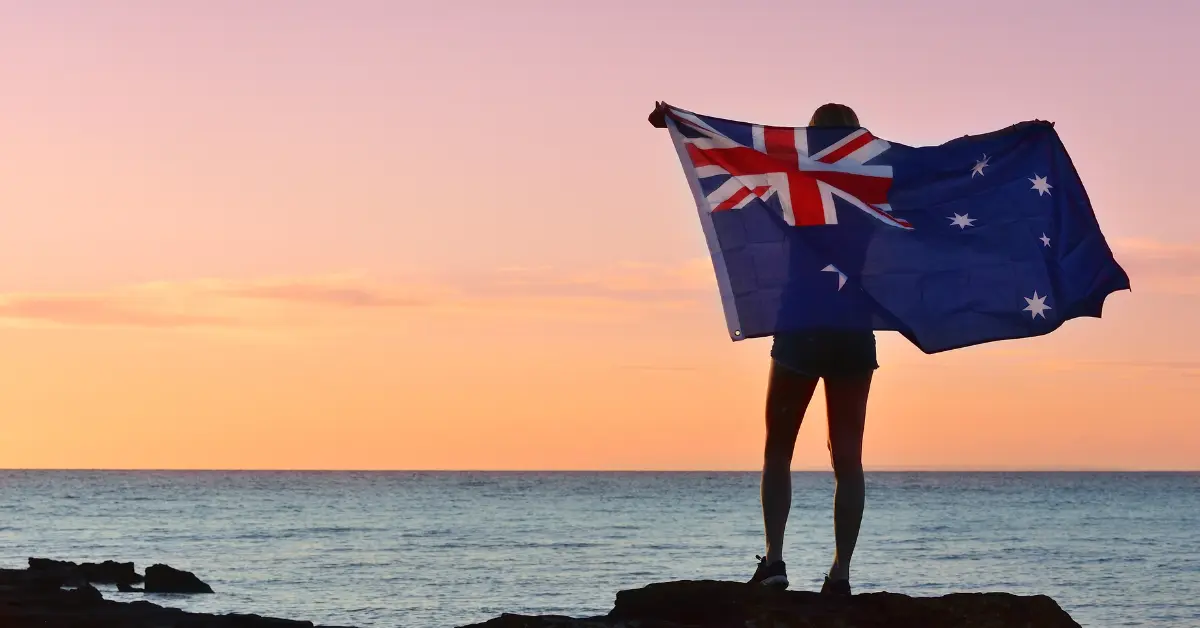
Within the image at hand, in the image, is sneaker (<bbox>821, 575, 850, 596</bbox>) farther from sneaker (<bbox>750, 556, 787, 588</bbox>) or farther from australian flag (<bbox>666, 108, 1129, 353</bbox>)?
australian flag (<bbox>666, 108, 1129, 353</bbox>)

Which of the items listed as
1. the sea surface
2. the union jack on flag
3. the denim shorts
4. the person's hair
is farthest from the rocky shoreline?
the sea surface

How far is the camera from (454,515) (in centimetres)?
7762

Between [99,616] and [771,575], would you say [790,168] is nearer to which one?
[771,575]

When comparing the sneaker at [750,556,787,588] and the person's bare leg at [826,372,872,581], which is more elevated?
the person's bare leg at [826,372,872,581]

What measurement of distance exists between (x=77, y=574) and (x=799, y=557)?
23332 mm

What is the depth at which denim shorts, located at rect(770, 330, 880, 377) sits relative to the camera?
857cm

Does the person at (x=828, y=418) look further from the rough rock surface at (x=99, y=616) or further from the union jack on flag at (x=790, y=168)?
the rough rock surface at (x=99, y=616)

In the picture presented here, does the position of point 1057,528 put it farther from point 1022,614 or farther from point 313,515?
point 1022,614

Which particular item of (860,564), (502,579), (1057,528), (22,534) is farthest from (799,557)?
(22,534)

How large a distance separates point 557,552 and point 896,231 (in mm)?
40338

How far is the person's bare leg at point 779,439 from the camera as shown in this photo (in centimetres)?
870

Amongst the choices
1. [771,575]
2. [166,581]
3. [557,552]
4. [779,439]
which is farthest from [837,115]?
[557,552]

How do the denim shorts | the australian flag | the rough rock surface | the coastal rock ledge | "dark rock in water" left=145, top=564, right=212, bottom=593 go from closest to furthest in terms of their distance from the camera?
1. the coastal rock ledge
2. the denim shorts
3. the australian flag
4. the rough rock surface
5. "dark rock in water" left=145, top=564, right=212, bottom=593

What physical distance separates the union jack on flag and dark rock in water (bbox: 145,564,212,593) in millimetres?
25249
